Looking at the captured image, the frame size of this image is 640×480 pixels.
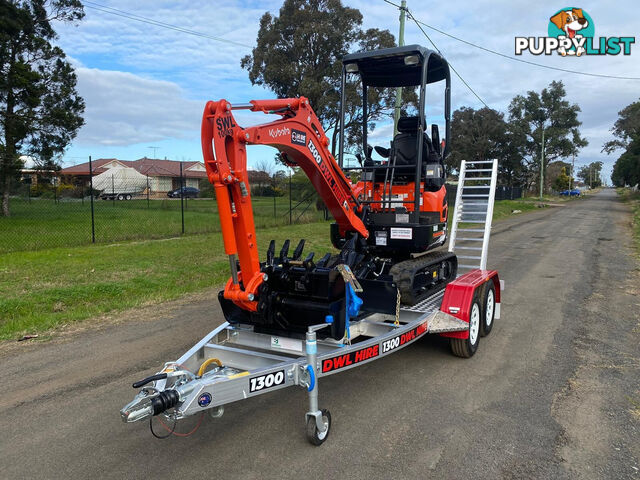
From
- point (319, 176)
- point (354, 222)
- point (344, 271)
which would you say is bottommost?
point (344, 271)

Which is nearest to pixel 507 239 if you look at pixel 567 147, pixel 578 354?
pixel 578 354

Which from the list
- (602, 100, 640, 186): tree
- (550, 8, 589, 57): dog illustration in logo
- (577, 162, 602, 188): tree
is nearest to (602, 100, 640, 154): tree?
(602, 100, 640, 186): tree

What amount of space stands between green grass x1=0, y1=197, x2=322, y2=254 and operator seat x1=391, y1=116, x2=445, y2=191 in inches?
416

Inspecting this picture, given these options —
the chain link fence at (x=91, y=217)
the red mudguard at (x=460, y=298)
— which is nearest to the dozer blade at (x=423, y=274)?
the red mudguard at (x=460, y=298)

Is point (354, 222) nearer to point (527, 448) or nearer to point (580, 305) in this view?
point (527, 448)

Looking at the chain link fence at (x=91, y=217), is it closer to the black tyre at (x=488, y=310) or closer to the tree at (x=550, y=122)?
the black tyre at (x=488, y=310)

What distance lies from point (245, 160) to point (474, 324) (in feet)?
11.6

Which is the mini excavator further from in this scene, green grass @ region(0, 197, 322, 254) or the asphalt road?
green grass @ region(0, 197, 322, 254)

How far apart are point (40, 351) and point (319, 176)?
13.0 feet

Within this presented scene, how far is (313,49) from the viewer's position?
2688 cm

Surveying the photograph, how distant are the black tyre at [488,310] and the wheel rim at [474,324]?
29cm

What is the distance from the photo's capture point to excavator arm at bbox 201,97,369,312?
12.8 ft

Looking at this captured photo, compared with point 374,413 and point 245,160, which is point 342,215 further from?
point 374,413

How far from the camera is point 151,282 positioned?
938 centimetres
